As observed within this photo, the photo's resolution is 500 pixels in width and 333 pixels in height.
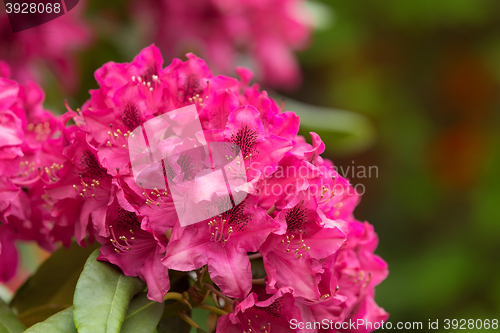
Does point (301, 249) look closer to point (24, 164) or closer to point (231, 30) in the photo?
point (24, 164)

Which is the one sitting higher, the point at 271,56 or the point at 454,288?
the point at 271,56

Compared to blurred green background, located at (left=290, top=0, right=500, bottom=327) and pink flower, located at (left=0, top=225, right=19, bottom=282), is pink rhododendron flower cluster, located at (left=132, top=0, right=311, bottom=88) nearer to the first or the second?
pink flower, located at (left=0, top=225, right=19, bottom=282)

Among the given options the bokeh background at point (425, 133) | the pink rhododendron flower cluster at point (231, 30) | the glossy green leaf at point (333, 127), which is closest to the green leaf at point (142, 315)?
the glossy green leaf at point (333, 127)

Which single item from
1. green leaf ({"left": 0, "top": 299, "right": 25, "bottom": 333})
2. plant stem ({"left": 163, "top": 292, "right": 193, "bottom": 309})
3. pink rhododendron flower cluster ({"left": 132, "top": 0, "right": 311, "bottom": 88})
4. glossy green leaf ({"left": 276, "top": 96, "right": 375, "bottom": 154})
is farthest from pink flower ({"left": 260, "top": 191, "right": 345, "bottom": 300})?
pink rhododendron flower cluster ({"left": 132, "top": 0, "right": 311, "bottom": 88})

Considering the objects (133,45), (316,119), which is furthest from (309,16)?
(133,45)

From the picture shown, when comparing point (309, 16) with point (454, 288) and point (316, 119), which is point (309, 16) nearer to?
point (316, 119)

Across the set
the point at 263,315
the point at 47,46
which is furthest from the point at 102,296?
the point at 47,46
